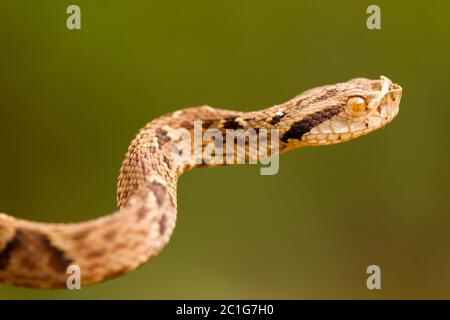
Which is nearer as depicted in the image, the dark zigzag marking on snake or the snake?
the snake

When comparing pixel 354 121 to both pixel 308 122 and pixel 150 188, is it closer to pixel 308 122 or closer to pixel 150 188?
pixel 308 122

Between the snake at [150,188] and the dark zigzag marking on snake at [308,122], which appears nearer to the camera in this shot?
the snake at [150,188]

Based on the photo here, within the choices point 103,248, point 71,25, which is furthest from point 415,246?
point 103,248

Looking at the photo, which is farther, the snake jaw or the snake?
the snake jaw

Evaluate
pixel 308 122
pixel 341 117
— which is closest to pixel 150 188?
pixel 308 122

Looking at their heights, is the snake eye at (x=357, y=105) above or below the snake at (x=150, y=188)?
above

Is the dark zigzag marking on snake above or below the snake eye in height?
below

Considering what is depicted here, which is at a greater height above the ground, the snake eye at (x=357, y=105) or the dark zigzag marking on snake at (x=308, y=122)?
the snake eye at (x=357, y=105)
